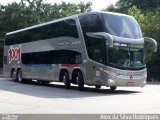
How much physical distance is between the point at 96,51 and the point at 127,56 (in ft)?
5.22

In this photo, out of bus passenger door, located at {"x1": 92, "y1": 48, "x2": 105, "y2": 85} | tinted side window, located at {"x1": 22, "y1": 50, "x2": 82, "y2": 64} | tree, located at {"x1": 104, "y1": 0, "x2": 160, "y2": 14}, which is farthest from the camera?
tree, located at {"x1": 104, "y1": 0, "x2": 160, "y2": 14}

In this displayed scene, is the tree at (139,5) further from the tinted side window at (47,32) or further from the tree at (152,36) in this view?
the tinted side window at (47,32)

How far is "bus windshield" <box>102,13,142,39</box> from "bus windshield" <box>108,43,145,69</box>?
60 cm

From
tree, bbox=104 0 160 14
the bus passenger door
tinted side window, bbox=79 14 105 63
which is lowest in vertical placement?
the bus passenger door

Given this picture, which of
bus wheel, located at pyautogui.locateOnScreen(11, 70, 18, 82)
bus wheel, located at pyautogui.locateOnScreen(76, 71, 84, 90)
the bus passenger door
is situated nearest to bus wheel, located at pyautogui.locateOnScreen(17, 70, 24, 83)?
bus wheel, located at pyautogui.locateOnScreen(11, 70, 18, 82)

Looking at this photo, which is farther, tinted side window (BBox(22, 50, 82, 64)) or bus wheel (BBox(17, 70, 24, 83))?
bus wheel (BBox(17, 70, 24, 83))

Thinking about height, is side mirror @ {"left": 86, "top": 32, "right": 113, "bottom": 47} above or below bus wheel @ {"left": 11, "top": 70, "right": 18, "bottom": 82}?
above

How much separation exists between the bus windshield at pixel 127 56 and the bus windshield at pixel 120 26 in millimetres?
595

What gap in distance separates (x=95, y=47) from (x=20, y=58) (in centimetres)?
1175

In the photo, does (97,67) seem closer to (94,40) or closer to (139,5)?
(94,40)

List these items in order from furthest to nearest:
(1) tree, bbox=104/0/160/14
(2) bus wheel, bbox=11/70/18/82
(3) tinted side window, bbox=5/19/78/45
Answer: (1) tree, bbox=104/0/160/14 < (2) bus wheel, bbox=11/70/18/82 < (3) tinted side window, bbox=5/19/78/45

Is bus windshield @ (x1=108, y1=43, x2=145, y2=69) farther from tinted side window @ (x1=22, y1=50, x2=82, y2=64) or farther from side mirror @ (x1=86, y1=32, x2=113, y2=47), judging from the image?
tinted side window @ (x1=22, y1=50, x2=82, y2=64)

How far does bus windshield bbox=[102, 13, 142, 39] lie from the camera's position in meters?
19.9

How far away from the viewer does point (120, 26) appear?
66.3 ft
